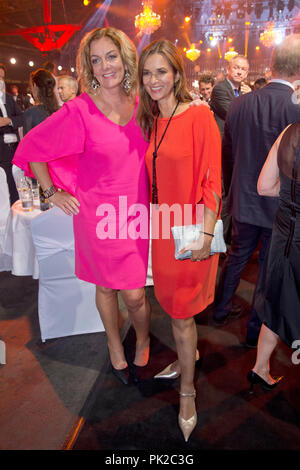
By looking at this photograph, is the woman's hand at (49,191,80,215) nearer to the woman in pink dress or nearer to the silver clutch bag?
the woman in pink dress

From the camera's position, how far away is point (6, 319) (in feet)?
8.11

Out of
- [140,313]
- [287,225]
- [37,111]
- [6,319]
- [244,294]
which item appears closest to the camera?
[287,225]

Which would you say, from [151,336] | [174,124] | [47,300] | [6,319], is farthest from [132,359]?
[174,124]

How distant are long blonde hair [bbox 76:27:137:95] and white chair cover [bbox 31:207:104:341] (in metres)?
0.72

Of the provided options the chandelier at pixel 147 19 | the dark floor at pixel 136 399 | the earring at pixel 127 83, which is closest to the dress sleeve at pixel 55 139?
the earring at pixel 127 83

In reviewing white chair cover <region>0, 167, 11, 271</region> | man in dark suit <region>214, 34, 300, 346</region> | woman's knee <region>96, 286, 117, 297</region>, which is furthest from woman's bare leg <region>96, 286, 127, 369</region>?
white chair cover <region>0, 167, 11, 271</region>

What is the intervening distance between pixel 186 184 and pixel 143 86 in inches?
17.1

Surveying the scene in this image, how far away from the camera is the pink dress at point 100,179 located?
4.75ft

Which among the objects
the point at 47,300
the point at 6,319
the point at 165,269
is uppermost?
the point at 165,269

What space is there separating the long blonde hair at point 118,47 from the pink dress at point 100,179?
0.31ft

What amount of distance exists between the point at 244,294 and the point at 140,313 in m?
1.20

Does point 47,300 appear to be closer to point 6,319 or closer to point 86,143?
point 6,319

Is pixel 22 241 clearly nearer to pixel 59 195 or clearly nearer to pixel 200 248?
pixel 59 195

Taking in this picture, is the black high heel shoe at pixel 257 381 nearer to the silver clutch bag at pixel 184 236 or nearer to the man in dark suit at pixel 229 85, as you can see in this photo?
the silver clutch bag at pixel 184 236
